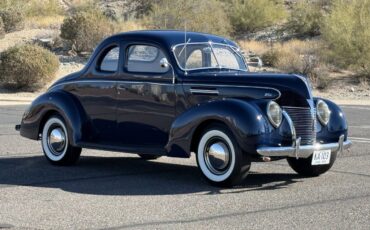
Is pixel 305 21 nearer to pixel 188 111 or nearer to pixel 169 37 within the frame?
pixel 169 37

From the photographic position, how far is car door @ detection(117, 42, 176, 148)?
35.4 ft

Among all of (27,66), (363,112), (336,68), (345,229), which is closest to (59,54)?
(27,66)

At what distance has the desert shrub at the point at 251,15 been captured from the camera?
179ft

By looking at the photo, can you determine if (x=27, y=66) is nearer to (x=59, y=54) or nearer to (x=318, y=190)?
(x=59, y=54)

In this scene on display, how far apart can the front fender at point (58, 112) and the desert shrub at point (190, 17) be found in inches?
1200

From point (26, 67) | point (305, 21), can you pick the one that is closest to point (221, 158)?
point (26, 67)

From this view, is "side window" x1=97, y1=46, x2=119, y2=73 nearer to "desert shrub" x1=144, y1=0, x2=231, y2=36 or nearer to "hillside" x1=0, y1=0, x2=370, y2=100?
"hillside" x1=0, y1=0, x2=370, y2=100

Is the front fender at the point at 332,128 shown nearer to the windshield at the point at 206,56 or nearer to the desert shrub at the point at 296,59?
the windshield at the point at 206,56

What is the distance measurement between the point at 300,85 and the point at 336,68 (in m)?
28.1

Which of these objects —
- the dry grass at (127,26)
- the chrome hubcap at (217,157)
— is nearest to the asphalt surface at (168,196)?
the chrome hubcap at (217,157)

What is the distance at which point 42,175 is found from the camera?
36.5 feet

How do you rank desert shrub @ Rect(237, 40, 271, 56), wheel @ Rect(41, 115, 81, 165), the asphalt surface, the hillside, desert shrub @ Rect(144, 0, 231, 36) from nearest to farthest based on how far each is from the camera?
the asphalt surface
wheel @ Rect(41, 115, 81, 165)
the hillside
desert shrub @ Rect(237, 40, 271, 56)
desert shrub @ Rect(144, 0, 231, 36)

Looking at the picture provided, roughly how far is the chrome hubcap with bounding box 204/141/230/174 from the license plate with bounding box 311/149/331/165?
3.83 feet

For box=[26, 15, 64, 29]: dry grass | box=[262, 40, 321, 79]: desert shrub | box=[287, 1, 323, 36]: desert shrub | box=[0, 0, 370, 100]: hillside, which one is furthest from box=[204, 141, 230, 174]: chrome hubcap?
box=[287, 1, 323, 36]: desert shrub
